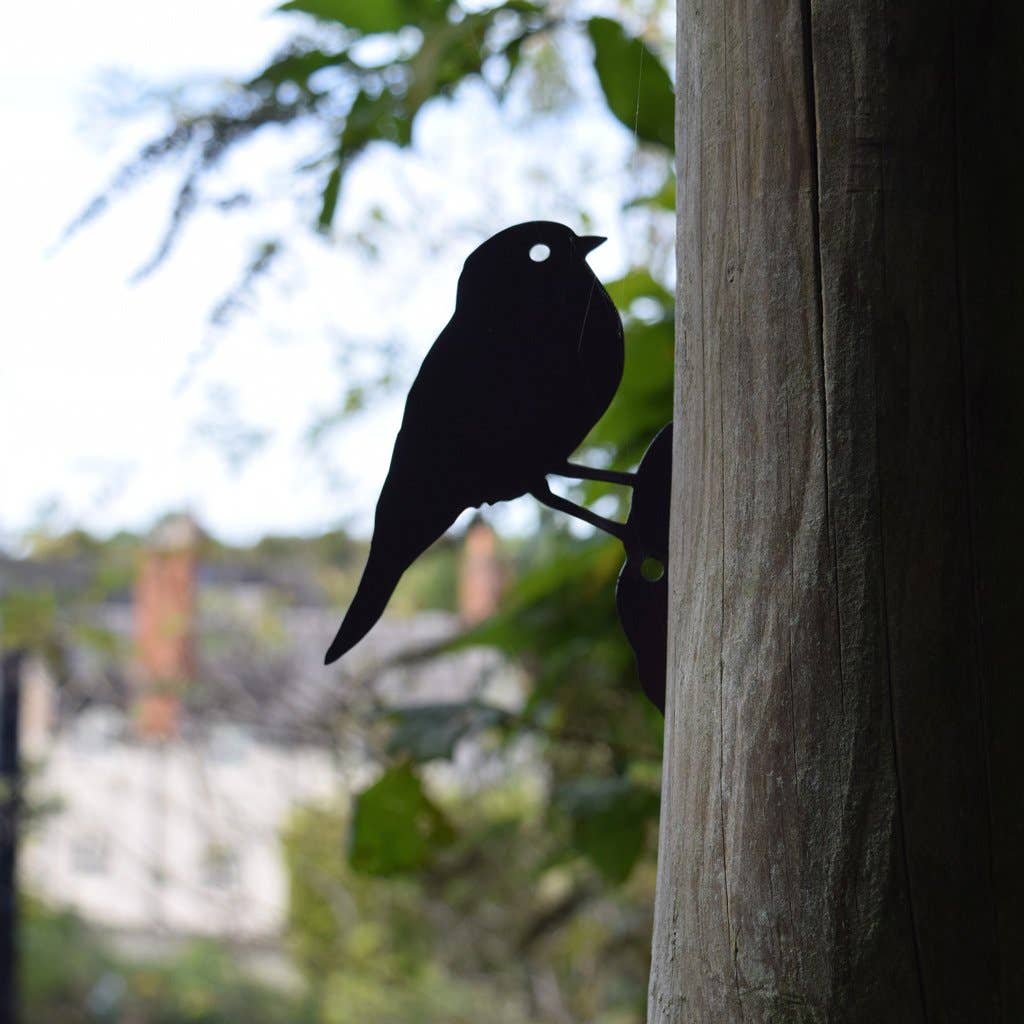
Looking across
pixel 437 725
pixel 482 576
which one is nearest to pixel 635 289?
pixel 437 725

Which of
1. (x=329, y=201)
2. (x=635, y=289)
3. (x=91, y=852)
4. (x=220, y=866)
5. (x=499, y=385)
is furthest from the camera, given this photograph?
(x=91, y=852)

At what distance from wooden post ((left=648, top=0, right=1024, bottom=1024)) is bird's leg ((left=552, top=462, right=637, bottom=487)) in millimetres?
101

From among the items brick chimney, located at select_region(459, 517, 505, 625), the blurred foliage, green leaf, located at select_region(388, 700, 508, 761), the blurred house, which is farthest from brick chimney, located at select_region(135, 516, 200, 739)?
green leaf, located at select_region(388, 700, 508, 761)

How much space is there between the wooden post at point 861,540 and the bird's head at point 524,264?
0.09m

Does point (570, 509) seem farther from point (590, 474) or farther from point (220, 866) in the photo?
point (220, 866)

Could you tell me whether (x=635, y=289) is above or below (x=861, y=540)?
above

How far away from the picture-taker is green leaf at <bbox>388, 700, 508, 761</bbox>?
2.91 feet

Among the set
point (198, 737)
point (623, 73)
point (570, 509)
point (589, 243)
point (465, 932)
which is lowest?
point (465, 932)

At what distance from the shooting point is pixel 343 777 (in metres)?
2.42

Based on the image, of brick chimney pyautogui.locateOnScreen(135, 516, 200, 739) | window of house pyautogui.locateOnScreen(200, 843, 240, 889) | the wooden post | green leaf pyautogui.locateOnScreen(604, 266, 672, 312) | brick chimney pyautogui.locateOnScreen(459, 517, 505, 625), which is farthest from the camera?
window of house pyautogui.locateOnScreen(200, 843, 240, 889)

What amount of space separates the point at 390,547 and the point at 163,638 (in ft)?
7.64

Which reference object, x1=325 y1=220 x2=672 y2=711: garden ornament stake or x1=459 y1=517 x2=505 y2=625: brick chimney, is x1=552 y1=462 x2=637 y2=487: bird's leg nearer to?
x1=325 y1=220 x2=672 y2=711: garden ornament stake

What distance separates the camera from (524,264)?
0.46m

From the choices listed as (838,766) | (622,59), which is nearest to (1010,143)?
(838,766)
